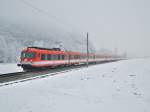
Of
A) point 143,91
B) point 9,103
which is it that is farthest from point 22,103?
point 143,91

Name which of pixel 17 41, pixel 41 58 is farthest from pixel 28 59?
pixel 17 41

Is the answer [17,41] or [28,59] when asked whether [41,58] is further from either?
[17,41]

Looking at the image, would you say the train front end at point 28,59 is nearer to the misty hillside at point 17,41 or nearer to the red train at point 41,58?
the red train at point 41,58

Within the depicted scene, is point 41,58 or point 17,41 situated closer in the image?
point 41,58

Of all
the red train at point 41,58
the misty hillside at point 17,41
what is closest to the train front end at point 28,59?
the red train at point 41,58

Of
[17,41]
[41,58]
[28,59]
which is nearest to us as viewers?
[28,59]

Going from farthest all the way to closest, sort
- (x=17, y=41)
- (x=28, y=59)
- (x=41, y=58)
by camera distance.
Result: (x=17, y=41) → (x=41, y=58) → (x=28, y=59)

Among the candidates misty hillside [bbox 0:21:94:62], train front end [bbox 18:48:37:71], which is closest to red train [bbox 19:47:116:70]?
train front end [bbox 18:48:37:71]

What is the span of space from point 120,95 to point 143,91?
5.87ft

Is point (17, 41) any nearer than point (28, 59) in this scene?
No

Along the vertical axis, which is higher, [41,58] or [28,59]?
[41,58]

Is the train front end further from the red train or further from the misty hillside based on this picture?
the misty hillside

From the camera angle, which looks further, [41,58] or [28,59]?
[41,58]

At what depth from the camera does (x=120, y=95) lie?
28.3ft
